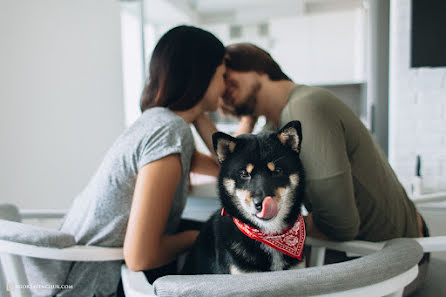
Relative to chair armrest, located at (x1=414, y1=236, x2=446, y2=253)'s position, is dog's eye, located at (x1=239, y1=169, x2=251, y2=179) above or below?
above

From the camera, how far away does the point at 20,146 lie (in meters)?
1.97

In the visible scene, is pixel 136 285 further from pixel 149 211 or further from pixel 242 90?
pixel 242 90

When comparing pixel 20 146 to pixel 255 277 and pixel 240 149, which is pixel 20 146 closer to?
pixel 240 149

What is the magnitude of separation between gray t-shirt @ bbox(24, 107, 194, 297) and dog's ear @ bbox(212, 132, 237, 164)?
16cm

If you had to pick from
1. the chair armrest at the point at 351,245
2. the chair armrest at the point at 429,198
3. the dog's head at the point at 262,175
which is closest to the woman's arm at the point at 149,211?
the dog's head at the point at 262,175

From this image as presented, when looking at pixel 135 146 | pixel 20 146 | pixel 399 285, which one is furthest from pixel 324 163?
pixel 20 146

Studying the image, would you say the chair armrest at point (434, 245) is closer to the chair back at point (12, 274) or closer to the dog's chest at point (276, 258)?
the dog's chest at point (276, 258)

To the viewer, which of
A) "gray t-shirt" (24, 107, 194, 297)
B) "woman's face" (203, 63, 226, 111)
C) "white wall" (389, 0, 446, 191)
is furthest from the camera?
"white wall" (389, 0, 446, 191)

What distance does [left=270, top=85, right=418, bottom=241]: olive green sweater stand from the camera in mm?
807

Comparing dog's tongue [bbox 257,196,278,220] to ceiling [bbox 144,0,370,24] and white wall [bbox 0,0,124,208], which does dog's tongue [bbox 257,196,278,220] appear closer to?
white wall [bbox 0,0,124,208]

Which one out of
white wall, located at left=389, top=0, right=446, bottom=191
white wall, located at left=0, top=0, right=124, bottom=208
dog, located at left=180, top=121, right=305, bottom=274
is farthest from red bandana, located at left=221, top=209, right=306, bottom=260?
white wall, located at left=0, top=0, right=124, bottom=208

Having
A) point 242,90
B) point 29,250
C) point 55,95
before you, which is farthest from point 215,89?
point 55,95

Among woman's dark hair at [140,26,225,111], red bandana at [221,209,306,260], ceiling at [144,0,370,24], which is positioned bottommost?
red bandana at [221,209,306,260]

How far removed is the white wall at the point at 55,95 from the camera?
1.91 meters
